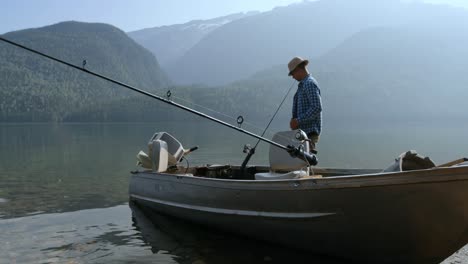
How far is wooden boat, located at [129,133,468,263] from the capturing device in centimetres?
565

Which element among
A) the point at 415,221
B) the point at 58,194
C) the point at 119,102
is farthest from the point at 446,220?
the point at 119,102

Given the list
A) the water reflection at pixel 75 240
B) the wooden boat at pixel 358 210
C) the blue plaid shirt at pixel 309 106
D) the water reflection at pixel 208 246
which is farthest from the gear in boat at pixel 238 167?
the water reflection at pixel 75 240

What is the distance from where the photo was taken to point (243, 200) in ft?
25.0

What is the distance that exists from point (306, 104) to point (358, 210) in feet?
8.75

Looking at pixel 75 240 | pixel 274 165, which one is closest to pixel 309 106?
pixel 274 165

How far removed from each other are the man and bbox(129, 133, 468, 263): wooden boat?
0.99 metres

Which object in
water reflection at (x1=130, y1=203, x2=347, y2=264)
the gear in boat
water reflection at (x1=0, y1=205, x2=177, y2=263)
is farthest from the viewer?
water reflection at (x1=0, y1=205, x2=177, y2=263)

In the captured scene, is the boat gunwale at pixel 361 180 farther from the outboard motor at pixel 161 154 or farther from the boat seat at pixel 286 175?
the outboard motor at pixel 161 154

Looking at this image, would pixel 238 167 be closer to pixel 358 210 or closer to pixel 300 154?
pixel 300 154

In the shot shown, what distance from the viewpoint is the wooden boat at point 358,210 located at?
565 centimetres

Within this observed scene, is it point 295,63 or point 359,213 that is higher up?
point 295,63

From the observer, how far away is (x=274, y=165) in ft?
26.6

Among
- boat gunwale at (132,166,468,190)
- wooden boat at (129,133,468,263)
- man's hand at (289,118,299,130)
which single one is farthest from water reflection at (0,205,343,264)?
man's hand at (289,118,299,130)

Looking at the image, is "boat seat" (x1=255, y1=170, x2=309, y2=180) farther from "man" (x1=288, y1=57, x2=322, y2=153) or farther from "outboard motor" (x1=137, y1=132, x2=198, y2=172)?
"outboard motor" (x1=137, y1=132, x2=198, y2=172)
